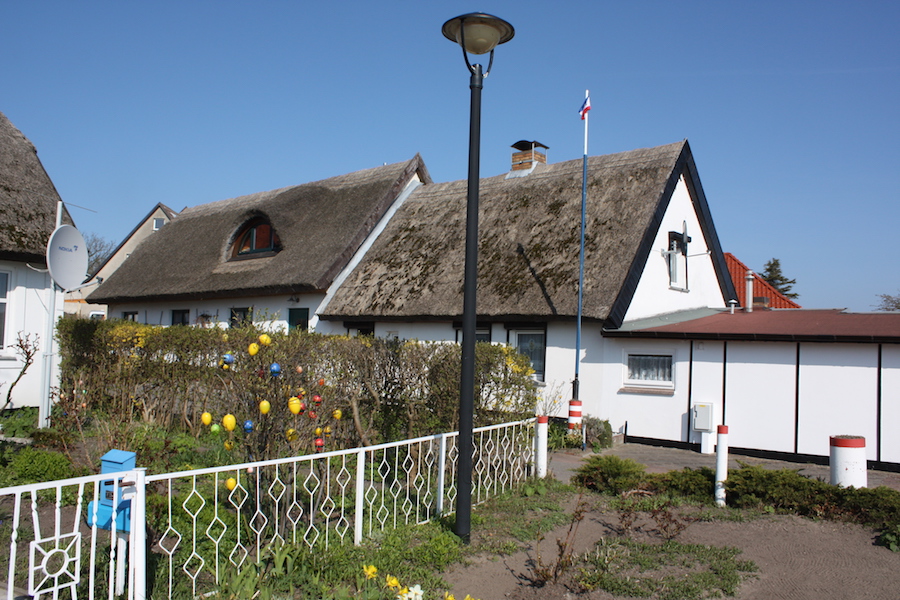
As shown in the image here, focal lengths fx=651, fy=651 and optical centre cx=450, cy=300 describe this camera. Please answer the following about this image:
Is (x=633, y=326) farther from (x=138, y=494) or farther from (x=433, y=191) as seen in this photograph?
(x=138, y=494)

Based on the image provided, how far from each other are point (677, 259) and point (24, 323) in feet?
43.0

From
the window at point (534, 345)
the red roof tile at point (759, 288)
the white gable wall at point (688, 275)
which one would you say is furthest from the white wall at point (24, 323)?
the red roof tile at point (759, 288)

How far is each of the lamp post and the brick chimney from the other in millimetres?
12219

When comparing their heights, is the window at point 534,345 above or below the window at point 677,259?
below

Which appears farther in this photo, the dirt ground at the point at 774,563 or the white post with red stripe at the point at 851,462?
the white post with red stripe at the point at 851,462

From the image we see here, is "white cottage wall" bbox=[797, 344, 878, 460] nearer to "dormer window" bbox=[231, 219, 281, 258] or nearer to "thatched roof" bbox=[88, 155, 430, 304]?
"thatched roof" bbox=[88, 155, 430, 304]

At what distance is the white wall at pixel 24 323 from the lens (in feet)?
36.8

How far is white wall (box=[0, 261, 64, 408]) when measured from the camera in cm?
1121

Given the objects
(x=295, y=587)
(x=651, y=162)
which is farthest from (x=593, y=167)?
(x=295, y=587)

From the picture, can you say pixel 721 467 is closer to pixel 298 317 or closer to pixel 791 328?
pixel 791 328

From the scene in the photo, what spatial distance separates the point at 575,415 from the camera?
11.4 m

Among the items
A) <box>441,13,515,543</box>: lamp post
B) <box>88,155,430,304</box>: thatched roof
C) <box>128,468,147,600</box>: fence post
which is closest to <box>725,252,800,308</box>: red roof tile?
<box>88,155,430,304</box>: thatched roof

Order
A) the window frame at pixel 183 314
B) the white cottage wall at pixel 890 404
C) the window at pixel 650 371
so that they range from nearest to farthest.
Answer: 1. the white cottage wall at pixel 890 404
2. the window at pixel 650 371
3. the window frame at pixel 183 314

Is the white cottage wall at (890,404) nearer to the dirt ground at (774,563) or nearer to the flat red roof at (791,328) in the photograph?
the flat red roof at (791,328)
